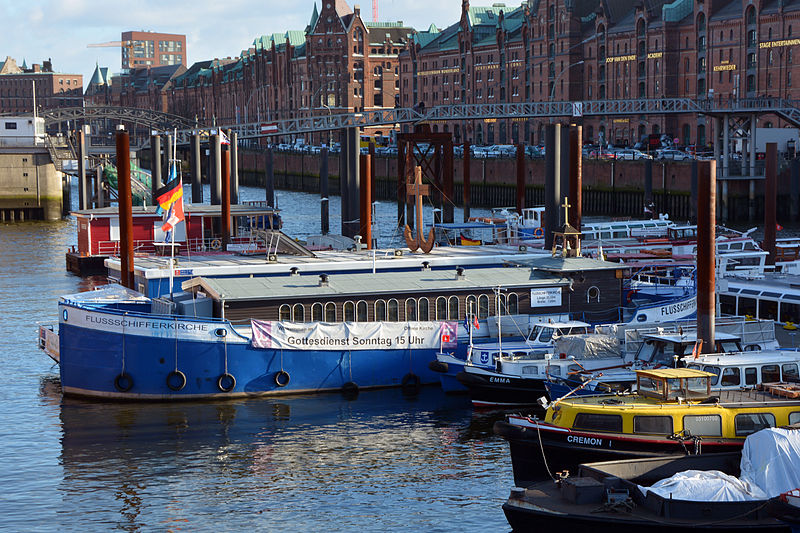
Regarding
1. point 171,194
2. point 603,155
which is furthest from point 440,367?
point 603,155

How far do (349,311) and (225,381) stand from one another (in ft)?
18.3

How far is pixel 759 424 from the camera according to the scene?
28.0 m

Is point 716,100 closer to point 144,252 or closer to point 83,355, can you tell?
point 144,252

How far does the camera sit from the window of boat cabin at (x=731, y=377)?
3203 centimetres

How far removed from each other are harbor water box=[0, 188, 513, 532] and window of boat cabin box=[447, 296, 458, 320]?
3.55m

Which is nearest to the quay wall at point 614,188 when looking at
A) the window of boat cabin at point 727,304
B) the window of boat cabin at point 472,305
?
the window of boat cabin at point 727,304

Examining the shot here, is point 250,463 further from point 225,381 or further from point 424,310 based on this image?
point 424,310

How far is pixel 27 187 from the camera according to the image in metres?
120

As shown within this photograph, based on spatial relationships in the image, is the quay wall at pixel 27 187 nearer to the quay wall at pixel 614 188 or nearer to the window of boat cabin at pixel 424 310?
the quay wall at pixel 614 188

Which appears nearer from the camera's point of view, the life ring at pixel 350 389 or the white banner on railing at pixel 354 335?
the white banner on railing at pixel 354 335

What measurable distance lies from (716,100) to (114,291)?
97.8 m

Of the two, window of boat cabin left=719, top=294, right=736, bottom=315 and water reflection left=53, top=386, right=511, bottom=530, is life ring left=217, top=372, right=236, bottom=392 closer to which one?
water reflection left=53, top=386, right=511, bottom=530

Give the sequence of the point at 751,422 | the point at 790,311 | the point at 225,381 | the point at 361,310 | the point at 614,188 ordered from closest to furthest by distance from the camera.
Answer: the point at 751,422 < the point at 225,381 < the point at 361,310 < the point at 790,311 < the point at 614,188

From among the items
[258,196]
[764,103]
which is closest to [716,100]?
[764,103]
